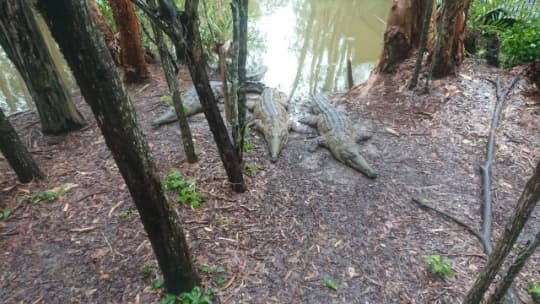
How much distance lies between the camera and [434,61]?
4.62 metres

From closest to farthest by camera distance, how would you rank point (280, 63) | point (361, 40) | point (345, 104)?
1. point (345, 104)
2. point (280, 63)
3. point (361, 40)

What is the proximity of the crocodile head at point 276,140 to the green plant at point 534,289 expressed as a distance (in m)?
2.58

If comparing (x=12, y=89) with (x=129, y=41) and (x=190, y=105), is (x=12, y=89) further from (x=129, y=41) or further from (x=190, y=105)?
(x=190, y=105)

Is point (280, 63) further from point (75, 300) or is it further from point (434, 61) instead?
point (75, 300)

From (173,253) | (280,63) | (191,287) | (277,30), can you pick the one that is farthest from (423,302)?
(277,30)

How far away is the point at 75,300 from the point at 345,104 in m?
4.66

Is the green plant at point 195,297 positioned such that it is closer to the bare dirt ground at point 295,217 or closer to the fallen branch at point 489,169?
the bare dirt ground at point 295,217

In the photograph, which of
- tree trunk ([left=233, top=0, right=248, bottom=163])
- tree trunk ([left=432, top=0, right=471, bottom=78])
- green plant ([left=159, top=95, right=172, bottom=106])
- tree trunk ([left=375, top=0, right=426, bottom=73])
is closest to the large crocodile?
tree trunk ([left=233, top=0, right=248, bottom=163])

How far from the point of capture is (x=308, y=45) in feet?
30.9

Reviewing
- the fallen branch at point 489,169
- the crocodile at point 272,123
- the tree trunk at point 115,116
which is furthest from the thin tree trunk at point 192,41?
the fallen branch at point 489,169

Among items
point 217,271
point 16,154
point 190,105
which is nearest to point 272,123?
point 190,105

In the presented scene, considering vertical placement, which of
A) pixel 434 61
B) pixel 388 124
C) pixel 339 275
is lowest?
pixel 339 275

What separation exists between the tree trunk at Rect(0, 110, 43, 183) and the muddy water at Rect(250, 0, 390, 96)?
4.94 metres

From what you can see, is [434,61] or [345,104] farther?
[345,104]
